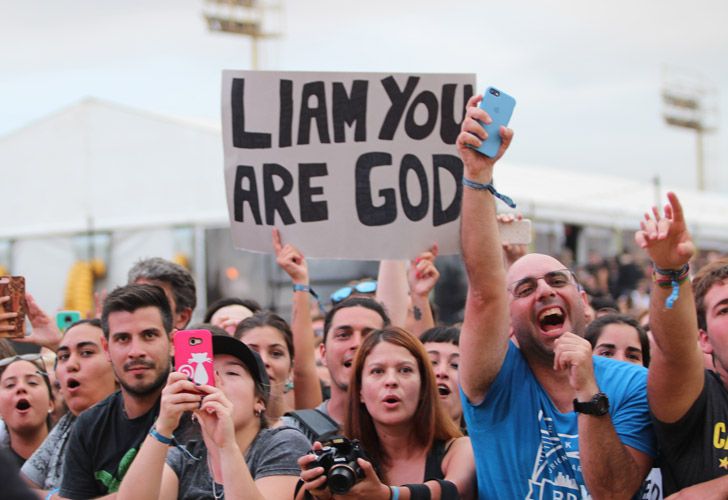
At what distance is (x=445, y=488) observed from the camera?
407 cm

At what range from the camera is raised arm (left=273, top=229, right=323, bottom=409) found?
18.8ft

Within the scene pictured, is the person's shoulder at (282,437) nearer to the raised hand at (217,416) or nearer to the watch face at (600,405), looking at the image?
the raised hand at (217,416)

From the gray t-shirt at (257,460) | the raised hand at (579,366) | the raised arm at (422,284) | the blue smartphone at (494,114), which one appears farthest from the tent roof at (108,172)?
the raised hand at (579,366)

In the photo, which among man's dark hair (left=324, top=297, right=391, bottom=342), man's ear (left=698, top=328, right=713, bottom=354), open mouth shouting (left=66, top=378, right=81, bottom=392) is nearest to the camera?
man's ear (left=698, top=328, right=713, bottom=354)

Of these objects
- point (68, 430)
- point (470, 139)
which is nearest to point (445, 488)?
point (470, 139)

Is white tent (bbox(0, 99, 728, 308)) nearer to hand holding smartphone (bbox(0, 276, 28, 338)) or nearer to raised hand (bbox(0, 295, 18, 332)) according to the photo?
hand holding smartphone (bbox(0, 276, 28, 338))

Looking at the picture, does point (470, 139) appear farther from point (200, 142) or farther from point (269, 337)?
point (200, 142)

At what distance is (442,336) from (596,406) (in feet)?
6.71

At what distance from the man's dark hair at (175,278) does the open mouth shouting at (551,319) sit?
9.01ft

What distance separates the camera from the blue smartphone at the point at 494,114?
363cm

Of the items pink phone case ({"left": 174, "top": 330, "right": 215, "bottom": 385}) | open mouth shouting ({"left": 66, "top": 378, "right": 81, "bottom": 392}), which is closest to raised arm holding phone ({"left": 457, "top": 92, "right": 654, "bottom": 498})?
pink phone case ({"left": 174, "top": 330, "right": 215, "bottom": 385})

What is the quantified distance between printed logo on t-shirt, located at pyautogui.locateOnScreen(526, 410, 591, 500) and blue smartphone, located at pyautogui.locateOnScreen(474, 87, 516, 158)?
3.11 feet

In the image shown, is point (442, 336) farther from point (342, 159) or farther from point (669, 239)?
point (669, 239)

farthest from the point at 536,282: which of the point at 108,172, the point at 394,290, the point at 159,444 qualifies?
the point at 108,172
